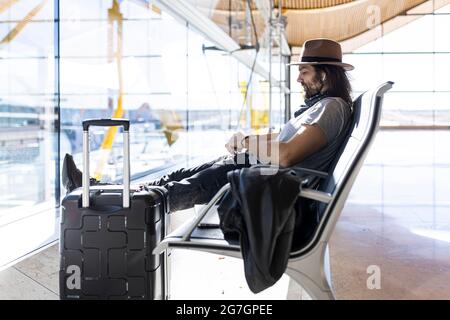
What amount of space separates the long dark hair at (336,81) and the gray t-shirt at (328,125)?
0.65 ft

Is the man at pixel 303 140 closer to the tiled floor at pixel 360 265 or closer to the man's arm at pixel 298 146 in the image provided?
the man's arm at pixel 298 146

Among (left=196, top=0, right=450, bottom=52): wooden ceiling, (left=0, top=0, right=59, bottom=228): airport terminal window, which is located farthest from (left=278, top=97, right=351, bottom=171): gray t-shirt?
(left=196, top=0, right=450, bottom=52): wooden ceiling

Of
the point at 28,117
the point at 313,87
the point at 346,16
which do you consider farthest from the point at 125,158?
the point at 346,16

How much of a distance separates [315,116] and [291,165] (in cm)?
19

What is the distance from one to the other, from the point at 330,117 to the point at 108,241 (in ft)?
2.67

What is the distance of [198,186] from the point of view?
1.98 m

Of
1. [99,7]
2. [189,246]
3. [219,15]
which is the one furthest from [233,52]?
[189,246]

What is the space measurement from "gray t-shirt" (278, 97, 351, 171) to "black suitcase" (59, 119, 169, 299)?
0.55m

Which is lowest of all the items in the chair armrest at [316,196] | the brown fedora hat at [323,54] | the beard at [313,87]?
the chair armrest at [316,196]

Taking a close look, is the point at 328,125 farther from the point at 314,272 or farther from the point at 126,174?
the point at 126,174

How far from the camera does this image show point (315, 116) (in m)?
1.78

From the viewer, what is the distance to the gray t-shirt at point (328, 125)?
1755mm

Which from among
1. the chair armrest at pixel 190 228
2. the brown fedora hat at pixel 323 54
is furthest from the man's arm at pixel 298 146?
the brown fedora hat at pixel 323 54

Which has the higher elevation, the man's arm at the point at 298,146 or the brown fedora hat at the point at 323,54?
the brown fedora hat at the point at 323,54
